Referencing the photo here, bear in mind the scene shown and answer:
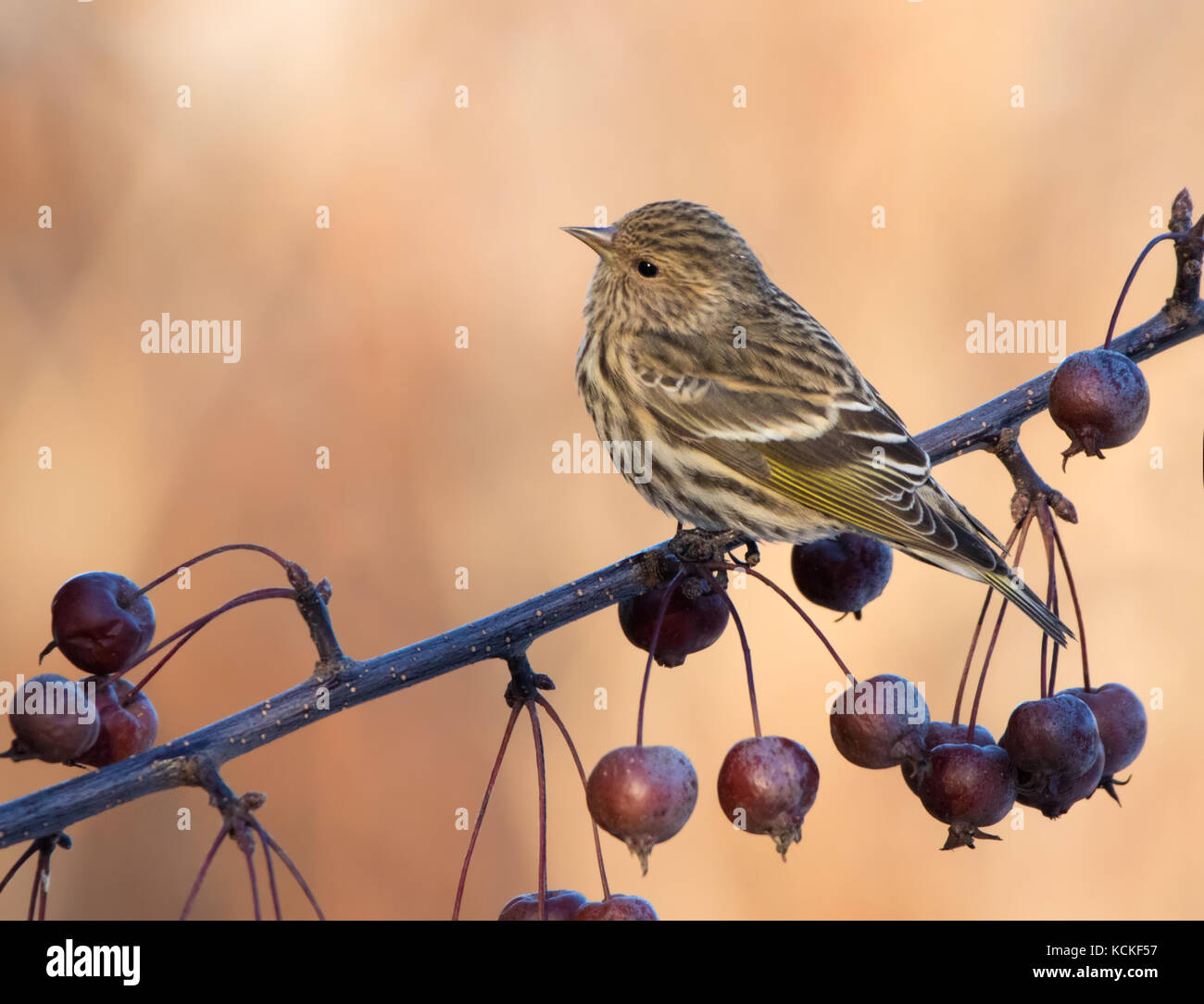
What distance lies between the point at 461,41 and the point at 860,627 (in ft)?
12.9

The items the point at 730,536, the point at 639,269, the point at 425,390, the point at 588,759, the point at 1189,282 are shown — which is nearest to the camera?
the point at 1189,282

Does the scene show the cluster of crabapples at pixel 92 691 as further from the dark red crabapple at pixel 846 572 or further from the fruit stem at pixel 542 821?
the dark red crabapple at pixel 846 572

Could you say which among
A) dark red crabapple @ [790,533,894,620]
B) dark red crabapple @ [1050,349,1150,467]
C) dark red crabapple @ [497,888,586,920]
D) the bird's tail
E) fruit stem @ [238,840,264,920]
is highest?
dark red crabapple @ [1050,349,1150,467]

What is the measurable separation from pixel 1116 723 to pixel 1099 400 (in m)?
0.91

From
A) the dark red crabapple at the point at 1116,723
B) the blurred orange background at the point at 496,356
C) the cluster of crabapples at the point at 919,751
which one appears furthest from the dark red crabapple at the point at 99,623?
the blurred orange background at the point at 496,356

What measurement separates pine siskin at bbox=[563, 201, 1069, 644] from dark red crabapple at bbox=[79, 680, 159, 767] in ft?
5.75

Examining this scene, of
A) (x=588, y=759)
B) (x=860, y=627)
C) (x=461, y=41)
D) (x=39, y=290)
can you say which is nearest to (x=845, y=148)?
(x=461, y=41)

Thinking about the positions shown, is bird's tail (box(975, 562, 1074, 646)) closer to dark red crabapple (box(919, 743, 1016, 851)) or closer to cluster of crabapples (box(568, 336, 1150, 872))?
cluster of crabapples (box(568, 336, 1150, 872))

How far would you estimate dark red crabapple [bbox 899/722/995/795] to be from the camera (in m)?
3.13

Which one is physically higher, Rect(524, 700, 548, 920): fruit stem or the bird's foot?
the bird's foot

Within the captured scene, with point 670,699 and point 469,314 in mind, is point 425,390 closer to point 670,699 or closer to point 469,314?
point 469,314

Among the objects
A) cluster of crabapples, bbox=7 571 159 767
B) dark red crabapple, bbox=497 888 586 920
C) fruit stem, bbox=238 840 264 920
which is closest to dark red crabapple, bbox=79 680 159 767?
cluster of crabapples, bbox=7 571 159 767

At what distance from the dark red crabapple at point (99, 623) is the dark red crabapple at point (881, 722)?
1785 mm

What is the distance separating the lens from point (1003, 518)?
621 cm
